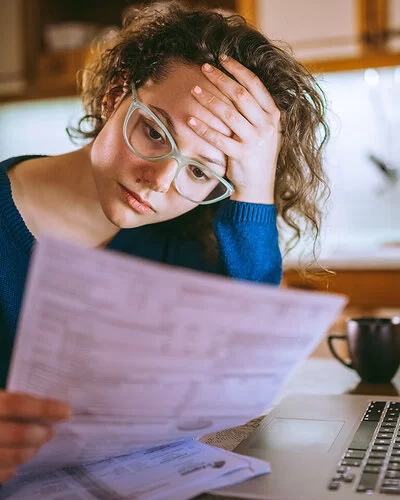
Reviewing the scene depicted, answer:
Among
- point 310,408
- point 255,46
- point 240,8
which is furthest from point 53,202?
point 240,8

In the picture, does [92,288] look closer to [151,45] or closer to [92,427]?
[92,427]

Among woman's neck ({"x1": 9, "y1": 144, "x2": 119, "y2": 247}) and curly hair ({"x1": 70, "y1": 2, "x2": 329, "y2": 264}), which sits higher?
curly hair ({"x1": 70, "y1": 2, "x2": 329, "y2": 264})

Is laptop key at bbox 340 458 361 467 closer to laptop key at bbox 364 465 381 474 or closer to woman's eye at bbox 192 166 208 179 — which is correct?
laptop key at bbox 364 465 381 474

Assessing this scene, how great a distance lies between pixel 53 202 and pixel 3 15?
8.86ft

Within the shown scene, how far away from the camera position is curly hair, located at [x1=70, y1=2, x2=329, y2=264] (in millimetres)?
1097

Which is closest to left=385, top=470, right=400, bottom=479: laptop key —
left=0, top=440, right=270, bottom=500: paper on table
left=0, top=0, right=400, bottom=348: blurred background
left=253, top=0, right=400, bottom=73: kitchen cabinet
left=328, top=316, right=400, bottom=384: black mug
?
left=0, top=440, right=270, bottom=500: paper on table

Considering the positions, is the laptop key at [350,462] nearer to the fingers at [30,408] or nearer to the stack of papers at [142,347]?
the stack of papers at [142,347]

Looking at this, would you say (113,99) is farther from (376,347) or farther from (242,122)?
(376,347)

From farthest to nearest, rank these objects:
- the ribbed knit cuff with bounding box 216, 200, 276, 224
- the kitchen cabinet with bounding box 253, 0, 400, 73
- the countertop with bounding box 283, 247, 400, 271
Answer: the kitchen cabinet with bounding box 253, 0, 400, 73
the countertop with bounding box 283, 247, 400, 271
the ribbed knit cuff with bounding box 216, 200, 276, 224

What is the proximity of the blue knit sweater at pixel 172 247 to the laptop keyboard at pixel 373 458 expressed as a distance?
45 centimetres

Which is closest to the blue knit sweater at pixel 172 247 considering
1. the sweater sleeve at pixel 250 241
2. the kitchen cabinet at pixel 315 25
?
the sweater sleeve at pixel 250 241

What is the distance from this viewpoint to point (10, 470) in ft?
1.87

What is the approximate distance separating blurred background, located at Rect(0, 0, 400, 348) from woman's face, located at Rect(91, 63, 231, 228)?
1.64 m

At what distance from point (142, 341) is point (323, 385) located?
63cm
